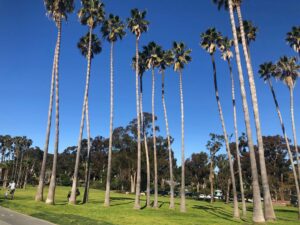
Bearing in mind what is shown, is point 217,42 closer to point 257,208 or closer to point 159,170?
point 257,208

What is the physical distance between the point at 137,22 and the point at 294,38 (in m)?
19.1

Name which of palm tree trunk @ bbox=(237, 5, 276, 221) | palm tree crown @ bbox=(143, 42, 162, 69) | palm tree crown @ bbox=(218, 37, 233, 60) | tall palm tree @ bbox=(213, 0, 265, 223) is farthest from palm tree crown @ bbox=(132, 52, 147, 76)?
palm tree trunk @ bbox=(237, 5, 276, 221)

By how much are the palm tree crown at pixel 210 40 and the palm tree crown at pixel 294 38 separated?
931cm

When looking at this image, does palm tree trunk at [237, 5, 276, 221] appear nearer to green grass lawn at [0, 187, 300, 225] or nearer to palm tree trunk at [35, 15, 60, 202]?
green grass lawn at [0, 187, 300, 225]

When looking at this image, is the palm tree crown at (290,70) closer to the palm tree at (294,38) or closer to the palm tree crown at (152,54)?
the palm tree at (294,38)

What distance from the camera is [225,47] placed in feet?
121

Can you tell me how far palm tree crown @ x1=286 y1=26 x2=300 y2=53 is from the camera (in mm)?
37875

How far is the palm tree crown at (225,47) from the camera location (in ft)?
120

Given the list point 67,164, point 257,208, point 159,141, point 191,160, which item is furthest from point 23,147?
point 257,208

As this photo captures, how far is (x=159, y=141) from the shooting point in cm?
8994

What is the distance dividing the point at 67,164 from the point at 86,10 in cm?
8680

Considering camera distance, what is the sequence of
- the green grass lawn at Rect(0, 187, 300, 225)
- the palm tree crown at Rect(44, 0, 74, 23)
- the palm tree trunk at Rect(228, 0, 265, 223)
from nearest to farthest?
1. the green grass lawn at Rect(0, 187, 300, 225)
2. the palm tree trunk at Rect(228, 0, 265, 223)
3. the palm tree crown at Rect(44, 0, 74, 23)

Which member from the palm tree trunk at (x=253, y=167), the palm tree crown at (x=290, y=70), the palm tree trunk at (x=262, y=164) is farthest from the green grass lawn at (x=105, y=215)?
the palm tree crown at (x=290, y=70)

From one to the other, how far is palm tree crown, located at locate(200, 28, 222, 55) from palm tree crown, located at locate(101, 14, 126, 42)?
9.64 metres
